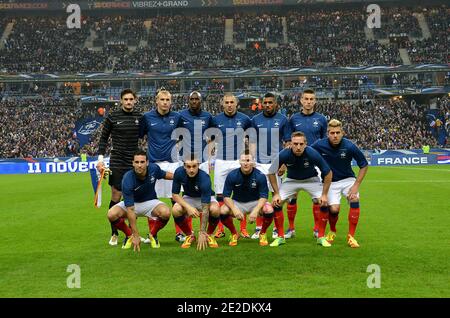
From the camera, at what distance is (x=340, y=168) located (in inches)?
358

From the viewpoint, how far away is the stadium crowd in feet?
135

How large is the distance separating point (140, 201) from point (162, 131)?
1363mm

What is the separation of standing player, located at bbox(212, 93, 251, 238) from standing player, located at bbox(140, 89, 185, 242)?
0.82 meters

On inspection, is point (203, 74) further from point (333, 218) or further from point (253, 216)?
point (253, 216)

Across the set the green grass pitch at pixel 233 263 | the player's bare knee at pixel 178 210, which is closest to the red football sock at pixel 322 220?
the green grass pitch at pixel 233 263

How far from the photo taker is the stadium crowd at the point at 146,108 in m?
41.2

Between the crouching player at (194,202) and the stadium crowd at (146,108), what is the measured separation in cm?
3293

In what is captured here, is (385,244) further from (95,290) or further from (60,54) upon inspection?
(60,54)

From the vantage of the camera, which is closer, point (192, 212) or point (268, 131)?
point (192, 212)

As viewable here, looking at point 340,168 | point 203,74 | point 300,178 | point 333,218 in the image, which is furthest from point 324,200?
point 203,74

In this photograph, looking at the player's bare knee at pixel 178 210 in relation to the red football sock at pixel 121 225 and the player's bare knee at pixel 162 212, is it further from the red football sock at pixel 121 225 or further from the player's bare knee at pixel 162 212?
the red football sock at pixel 121 225

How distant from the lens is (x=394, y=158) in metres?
36.0

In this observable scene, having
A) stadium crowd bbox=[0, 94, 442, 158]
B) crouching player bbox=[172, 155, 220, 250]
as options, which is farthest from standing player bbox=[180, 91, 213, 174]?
stadium crowd bbox=[0, 94, 442, 158]
